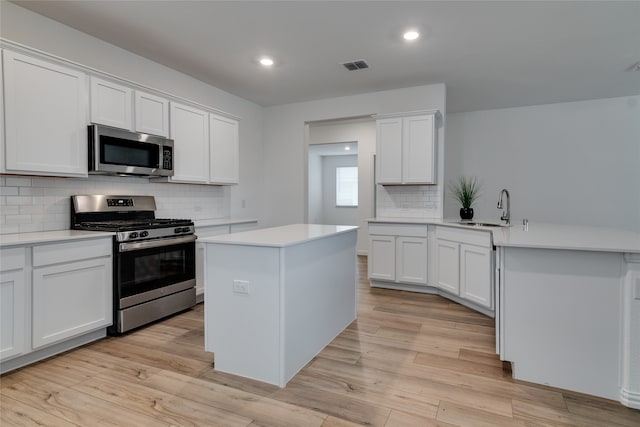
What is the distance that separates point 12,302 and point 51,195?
1.01 m

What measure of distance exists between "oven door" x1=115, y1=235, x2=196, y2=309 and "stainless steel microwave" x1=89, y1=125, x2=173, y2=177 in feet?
2.28

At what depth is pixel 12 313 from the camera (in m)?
2.25

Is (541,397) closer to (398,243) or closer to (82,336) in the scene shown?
(398,243)

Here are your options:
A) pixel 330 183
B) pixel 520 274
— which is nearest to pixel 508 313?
pixel 520 274

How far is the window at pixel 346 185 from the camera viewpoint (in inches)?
348

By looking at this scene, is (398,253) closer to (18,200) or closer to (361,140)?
(361,140)

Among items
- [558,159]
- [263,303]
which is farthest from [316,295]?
[558,159]

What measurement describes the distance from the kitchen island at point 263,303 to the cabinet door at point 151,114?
1748 mm

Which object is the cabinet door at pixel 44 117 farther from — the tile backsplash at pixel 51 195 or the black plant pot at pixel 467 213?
the black plant pot at pixel 467 213

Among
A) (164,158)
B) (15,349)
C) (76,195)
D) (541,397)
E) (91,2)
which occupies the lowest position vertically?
(541,397)

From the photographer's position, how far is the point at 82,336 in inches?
108

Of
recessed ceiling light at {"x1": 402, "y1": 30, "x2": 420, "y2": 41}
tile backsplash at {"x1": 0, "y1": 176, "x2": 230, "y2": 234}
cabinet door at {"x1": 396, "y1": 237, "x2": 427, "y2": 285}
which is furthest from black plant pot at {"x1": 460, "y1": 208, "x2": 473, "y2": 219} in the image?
tile backsplash at {"x1": 0, "y1": 176, "x2": 230, "y2": 234}

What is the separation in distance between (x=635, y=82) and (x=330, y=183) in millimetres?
5980

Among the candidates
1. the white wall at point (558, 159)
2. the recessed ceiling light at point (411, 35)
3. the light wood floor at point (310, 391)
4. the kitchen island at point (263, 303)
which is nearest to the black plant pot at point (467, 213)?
the white wall at point (558, 159)
